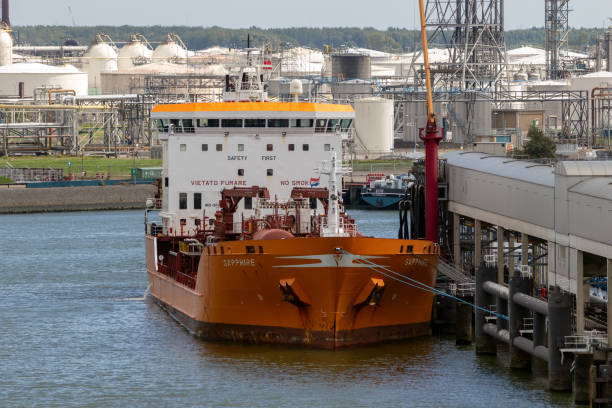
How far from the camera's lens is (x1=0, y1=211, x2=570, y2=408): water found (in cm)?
3070

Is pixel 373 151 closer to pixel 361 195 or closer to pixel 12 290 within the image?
pixel 361 195

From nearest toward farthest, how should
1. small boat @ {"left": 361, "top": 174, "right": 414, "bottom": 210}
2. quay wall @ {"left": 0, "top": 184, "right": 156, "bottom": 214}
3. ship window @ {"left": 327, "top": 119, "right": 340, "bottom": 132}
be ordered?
ship window @ {"left": 327, "top": 119, "right": 340, "bottom": 132}
quay wall @ {"left": 0, "top": 184, "right": 156, "bottom": 214}
small boat @ {"left": 361, "top": 174, "right": 414, "bottom": 210}

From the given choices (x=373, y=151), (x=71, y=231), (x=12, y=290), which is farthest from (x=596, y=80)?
(x=12, y=290)

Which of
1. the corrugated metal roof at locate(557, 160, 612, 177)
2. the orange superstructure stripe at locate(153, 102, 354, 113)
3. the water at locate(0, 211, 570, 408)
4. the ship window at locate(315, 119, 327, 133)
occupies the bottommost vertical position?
the water at locate(0, 211, 570, 408)

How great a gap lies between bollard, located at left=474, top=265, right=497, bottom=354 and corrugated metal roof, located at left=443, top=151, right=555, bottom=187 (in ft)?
8.37

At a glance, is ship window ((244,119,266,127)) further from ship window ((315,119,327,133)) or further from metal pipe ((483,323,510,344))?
metal pipe ((483,323,510,344))

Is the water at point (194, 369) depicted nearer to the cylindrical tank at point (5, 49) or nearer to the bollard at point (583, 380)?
the bollard at point (583, 380)

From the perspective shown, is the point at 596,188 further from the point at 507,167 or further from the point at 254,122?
the point at 254,122

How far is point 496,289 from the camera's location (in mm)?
32781

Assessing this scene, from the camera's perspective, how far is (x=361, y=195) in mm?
94375

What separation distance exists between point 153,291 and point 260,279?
44.7 feet

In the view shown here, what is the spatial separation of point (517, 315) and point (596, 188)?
4266 millimetres

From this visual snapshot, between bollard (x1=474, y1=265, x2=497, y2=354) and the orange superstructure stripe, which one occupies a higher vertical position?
the orange superstructure stripe

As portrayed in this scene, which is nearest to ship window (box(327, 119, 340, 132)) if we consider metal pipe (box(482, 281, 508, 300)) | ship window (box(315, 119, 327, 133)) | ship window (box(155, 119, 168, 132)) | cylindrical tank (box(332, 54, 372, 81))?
ship window (box(315, 119, 327, 133))
